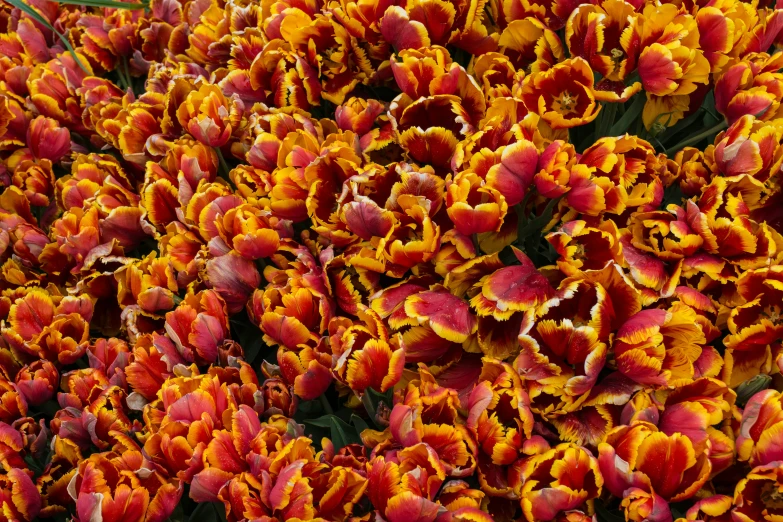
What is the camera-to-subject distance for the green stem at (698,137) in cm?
116

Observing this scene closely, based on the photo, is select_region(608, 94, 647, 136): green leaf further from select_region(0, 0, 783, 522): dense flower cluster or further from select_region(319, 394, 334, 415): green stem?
select_region(319, 394, 334, 415): green stem

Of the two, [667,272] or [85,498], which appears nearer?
[85,498]

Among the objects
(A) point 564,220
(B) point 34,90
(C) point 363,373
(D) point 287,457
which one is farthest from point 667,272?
(B) point 34,90

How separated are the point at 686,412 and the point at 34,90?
4.58 feet

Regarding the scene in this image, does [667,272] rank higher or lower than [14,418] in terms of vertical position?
higher

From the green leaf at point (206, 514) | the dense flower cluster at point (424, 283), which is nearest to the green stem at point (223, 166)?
the dense flower cluster at point (424, 283)

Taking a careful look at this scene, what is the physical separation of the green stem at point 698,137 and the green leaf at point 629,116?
86mm

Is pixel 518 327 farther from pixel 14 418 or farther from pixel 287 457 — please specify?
pixel 14 418

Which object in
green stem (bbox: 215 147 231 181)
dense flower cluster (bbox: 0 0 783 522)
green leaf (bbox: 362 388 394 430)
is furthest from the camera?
green stem (bbox: 215 147 231 181)

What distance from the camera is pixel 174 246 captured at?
3.86 feet

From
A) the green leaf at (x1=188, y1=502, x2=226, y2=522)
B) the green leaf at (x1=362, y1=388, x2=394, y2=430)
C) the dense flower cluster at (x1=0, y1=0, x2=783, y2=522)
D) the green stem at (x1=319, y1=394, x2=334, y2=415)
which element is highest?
the dense flower cluster at (x1=0, y1=0, x2=783, y2=522)

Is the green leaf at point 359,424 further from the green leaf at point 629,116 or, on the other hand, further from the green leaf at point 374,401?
the green leaf at point 629,116

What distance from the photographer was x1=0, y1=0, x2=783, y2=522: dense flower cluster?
2.85 ft

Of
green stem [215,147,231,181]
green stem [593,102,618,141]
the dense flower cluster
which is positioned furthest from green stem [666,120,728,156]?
green stem [215,147,231,181]
